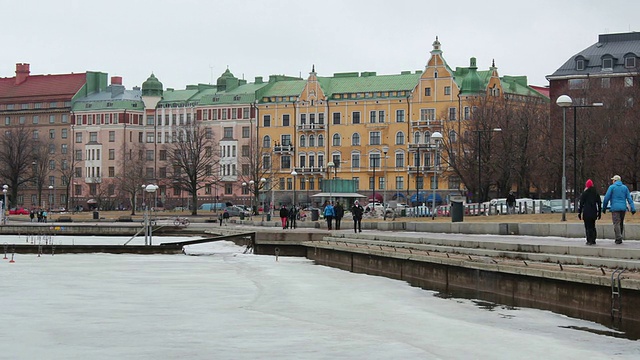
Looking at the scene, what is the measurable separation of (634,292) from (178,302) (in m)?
12.3

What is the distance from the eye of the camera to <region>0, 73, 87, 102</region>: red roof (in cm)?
17125

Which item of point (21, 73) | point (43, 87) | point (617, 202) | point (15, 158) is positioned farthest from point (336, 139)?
point (617, 202)

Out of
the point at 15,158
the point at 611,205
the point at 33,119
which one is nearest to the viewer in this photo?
the point at 611,205

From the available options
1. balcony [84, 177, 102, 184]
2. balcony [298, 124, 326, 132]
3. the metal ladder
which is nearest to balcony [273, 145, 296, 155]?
balcony [298, 124, 326, 132]

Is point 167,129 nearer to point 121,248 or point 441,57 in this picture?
point 441,57

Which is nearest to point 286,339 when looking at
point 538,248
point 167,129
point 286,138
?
point 538,248

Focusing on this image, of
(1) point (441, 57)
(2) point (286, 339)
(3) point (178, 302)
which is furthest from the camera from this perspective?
(1) point (441, 57)

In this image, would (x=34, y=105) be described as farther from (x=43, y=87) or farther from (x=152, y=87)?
(x=152, y=87)

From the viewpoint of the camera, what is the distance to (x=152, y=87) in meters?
165

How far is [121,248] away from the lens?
5825 centimetres

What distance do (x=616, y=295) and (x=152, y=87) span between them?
143742mm

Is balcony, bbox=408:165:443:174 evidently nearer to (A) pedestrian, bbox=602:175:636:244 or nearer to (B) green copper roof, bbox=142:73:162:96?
(B) green copper roof, bbox=142:73:162:96

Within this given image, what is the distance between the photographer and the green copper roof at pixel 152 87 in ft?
541

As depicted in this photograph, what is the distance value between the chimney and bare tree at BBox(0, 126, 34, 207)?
19.6m
